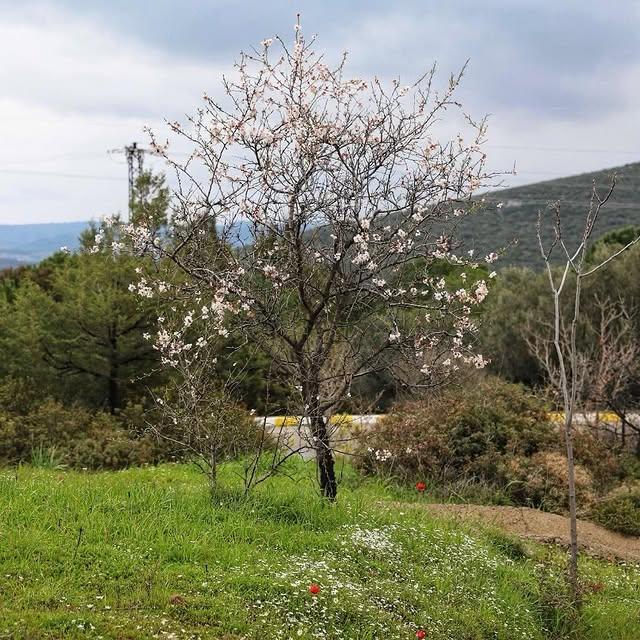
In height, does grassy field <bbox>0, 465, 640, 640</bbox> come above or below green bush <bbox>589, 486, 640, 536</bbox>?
above

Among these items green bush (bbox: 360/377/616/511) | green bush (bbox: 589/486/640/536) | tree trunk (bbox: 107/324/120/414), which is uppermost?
tree trunk (bbox: 107/324/120/414)

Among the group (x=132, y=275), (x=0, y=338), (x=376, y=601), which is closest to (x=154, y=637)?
(x=376, y=601)

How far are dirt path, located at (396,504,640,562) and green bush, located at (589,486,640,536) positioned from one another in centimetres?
8

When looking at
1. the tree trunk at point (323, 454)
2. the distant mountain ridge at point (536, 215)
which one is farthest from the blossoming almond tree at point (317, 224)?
the distant mountain ridge at point (536, 215)

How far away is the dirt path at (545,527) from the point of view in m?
8.15

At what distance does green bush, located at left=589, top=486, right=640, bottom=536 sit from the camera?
9.13 metres

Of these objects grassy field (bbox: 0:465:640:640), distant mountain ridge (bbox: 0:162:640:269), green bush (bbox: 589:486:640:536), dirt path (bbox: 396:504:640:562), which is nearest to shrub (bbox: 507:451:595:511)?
green bush (bbox: 589:486:640:536)

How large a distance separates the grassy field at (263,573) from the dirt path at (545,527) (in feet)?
2.92

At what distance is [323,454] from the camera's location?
6914mm

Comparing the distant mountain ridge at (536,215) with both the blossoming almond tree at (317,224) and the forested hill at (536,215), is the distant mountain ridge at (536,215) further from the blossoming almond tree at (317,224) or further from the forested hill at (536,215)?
the blossoming almond tree at (317,224)

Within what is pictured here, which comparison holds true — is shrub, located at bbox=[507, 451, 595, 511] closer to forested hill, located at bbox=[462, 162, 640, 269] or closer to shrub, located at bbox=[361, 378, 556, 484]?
shrub, located at bbox=[361, 378, 556, 484]

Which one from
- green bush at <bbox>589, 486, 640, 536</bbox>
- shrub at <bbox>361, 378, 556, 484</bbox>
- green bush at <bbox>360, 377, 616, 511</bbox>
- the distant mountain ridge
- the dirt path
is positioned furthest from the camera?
the distant mountain ridge

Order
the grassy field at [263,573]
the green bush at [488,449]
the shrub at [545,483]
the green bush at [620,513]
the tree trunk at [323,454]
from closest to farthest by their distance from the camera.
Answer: the grassy field at [263,573], the tree trunk at [323,454], the green bush at [620,513], the shrub at [545,483], the green bush at [488,449]

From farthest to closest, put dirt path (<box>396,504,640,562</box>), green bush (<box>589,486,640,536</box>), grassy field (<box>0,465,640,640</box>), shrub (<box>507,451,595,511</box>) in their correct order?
shrub (<box>507,451,595,511</box>) < green bush (<box>589,486,640,536</box>) < dirt path (<box>396,504,640,562</box>) < grassy field (<box>0,465,640,640</box>)
